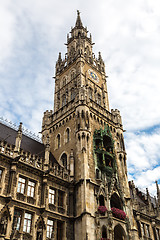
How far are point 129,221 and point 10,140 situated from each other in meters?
16.9

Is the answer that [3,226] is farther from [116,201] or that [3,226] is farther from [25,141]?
[116,201]

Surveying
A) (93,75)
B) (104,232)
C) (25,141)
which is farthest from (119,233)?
(93,75)

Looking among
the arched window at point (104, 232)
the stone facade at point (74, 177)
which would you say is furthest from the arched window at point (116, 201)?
the arched window at point (104, 232)

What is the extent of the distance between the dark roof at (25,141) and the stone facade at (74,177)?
0.14 metres

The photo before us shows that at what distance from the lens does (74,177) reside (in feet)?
100

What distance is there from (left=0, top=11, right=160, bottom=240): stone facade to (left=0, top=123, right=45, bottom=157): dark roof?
5.7 inches

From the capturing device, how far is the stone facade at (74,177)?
80.6ft

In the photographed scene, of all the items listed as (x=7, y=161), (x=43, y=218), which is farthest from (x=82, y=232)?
(x=7, y=161)

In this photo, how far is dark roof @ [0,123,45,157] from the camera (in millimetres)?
31362

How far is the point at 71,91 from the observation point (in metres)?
42.1

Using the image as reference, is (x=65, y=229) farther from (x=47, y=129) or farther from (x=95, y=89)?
(x=95, y=89)

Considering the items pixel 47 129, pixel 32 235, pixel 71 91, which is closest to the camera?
pixel 32 235

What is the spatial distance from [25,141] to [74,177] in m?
8.57

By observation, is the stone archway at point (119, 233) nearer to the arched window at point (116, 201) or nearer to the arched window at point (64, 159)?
the arched window at point (116, 201)
